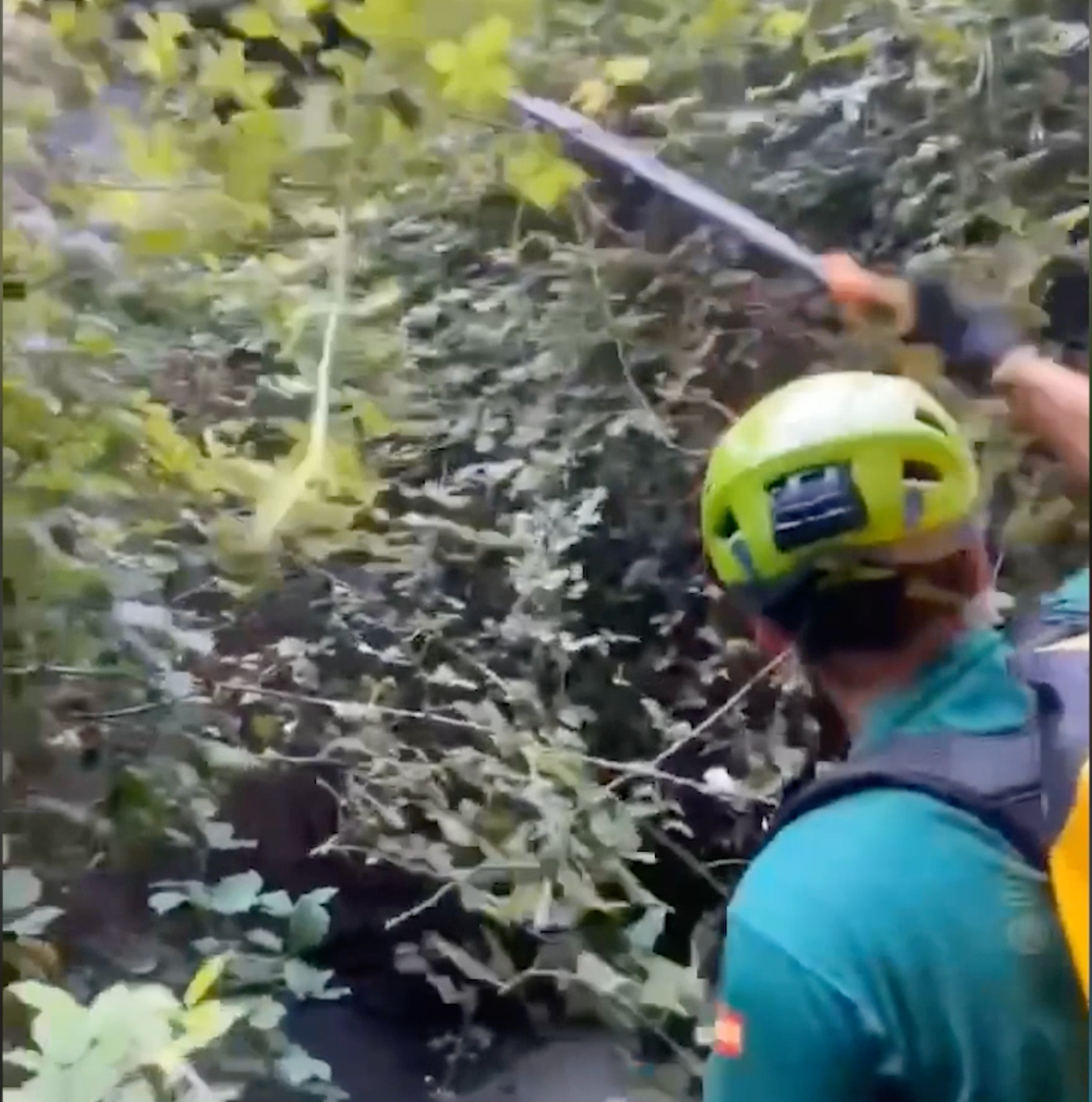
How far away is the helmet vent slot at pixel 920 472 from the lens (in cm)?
81

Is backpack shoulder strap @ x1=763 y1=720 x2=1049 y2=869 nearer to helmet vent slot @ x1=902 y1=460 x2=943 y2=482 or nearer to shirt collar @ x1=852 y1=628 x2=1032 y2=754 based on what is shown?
shirt collar @ x1=852 y1=628 x2=1032 y2=754

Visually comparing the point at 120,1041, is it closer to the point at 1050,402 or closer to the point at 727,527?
the point at 727,527

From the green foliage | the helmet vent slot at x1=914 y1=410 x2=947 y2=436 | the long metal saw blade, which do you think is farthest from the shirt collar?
the green foliage

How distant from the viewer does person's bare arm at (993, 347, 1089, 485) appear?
2.32 ft

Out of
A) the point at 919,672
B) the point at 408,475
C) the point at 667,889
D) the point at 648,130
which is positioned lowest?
the point at 667,889

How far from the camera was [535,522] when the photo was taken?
1.02 metres

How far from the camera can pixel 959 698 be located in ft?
2.64

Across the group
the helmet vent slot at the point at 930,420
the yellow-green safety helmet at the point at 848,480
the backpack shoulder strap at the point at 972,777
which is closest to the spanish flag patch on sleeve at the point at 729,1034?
the backpack shoulder strap at the point at 972,777

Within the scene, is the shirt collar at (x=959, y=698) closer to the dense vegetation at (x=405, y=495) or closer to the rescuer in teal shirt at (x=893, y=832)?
the rescuer in teal shirt at (x=893, y=832)

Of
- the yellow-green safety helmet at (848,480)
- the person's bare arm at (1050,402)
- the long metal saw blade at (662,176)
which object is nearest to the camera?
the person's bare arm at (1050,402)

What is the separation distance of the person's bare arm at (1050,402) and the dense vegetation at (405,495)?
16 cm

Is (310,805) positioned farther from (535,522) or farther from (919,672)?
(919,672)

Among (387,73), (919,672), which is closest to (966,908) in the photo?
(919,672)

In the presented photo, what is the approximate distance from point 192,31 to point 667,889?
2.13 feet
